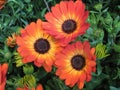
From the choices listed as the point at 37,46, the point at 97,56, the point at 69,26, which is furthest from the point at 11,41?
the point at 97,56

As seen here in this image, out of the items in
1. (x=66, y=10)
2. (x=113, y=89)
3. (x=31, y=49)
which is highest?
(x=66, y=10)

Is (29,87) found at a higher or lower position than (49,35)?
lower

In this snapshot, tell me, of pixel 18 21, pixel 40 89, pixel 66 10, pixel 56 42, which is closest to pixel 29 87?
pixel 40 89

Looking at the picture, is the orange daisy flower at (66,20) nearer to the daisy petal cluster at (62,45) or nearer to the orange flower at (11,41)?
the daisy petal cluster at (62,45)

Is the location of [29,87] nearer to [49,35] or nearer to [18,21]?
[49,35]

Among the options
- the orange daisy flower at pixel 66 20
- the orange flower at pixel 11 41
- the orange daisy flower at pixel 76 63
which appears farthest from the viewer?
the orange flower at pixel 11 41

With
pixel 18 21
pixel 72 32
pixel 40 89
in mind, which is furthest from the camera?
pixel 18 21

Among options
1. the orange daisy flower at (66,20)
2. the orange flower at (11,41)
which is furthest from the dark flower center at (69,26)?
the orange flower at (11,41)

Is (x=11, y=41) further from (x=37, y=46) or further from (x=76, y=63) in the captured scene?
(x=76, y=63)
